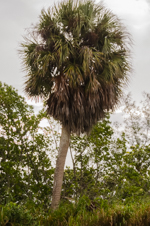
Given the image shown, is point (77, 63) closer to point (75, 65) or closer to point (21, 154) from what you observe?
point (75, 65)

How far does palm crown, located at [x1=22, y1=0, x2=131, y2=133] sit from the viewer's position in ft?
25.6

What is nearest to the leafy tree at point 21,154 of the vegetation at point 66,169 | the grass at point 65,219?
the vegetation at point 66,169

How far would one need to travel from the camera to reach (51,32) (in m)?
8.36

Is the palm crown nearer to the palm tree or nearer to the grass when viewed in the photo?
the palm tree

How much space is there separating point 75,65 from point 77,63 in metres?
0.27

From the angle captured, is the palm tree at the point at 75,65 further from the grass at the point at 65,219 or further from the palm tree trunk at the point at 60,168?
the grass at the point at 65,219

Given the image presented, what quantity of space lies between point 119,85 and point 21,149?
14.5 ft

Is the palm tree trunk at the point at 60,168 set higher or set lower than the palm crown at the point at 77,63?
lower

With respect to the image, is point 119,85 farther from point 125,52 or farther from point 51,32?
point 51,32

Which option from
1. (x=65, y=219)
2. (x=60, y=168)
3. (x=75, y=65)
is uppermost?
(x=75, y=65)

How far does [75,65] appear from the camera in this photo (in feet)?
25.9

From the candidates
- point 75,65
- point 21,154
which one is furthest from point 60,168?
point 75,65

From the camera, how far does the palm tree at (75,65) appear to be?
7.79 metres

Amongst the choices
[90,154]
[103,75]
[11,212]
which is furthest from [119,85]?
[11,212]
